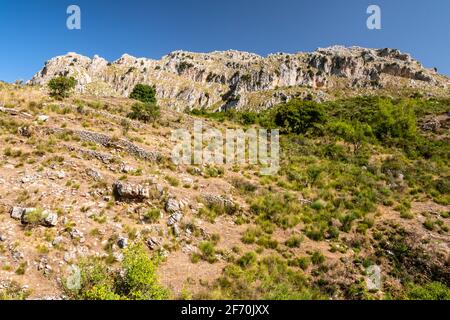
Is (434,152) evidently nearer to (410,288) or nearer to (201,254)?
(410,288)

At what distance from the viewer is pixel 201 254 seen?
11086 millimetres

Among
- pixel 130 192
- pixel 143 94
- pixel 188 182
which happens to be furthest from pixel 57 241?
pixel 143 94

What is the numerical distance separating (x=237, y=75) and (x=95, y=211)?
5105 inches

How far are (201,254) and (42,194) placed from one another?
774cm

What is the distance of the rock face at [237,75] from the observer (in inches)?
4208

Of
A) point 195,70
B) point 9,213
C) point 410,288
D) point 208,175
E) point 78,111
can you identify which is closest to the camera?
point 410,288

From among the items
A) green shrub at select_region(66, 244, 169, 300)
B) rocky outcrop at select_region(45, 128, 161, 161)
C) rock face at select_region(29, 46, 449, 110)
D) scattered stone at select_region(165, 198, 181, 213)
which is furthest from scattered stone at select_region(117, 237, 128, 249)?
rock face at select_region(29, 46, 449, 110)

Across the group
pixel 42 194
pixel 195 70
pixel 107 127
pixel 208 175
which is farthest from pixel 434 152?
pixel 195 70

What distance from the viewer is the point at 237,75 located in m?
133

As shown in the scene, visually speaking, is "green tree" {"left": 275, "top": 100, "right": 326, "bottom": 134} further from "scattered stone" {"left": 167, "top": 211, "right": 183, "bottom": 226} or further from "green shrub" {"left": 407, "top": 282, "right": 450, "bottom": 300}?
"green shrub" {"left": 407, "top": 282, "right": 450, "bottom": 300}

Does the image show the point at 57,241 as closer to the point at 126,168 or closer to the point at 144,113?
the point at 126,168

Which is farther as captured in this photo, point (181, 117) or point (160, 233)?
point (181, 117)

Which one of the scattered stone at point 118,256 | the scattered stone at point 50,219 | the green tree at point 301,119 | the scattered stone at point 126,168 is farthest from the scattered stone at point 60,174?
the green tree at point 301,119
